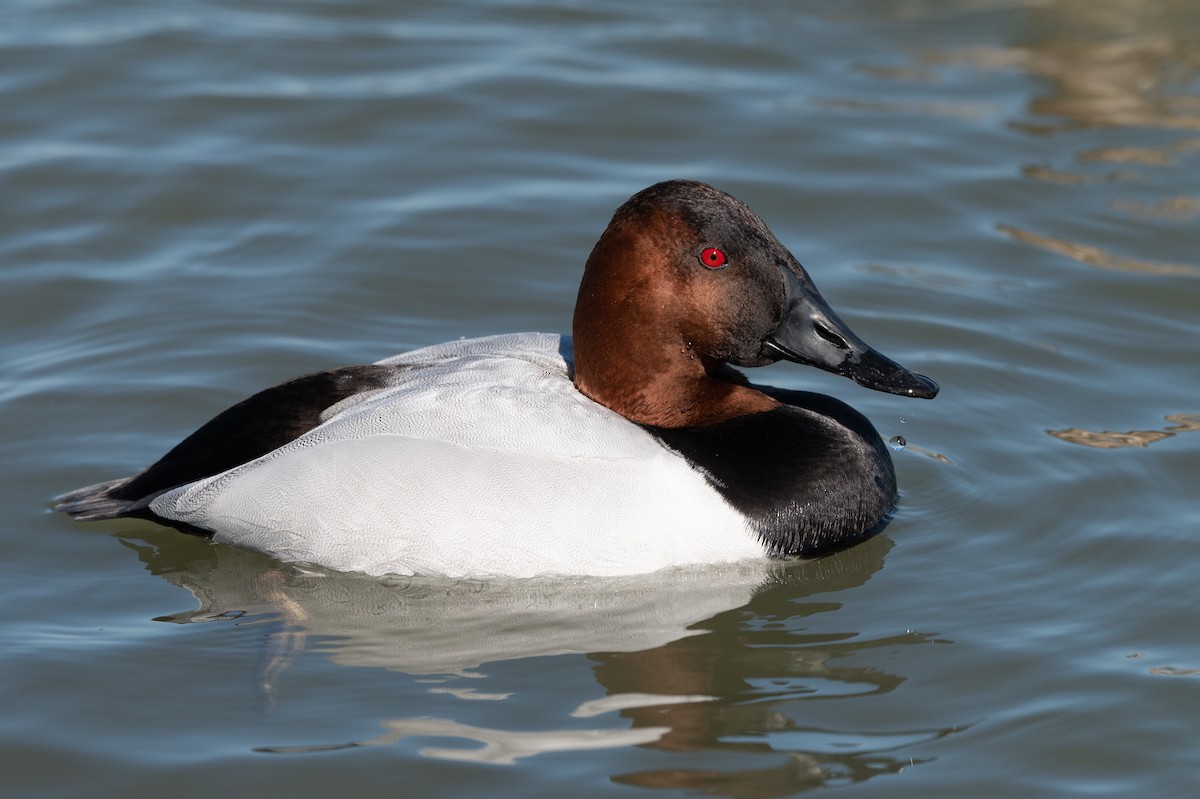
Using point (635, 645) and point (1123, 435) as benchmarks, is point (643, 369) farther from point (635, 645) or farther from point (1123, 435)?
point (1123, 435)

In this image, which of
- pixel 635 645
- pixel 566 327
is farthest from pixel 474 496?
pixel 566 327

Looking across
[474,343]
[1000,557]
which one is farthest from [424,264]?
[1000,557]

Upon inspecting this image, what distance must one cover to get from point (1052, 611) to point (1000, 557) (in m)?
0.39

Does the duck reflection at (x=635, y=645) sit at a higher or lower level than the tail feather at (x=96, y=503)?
lower

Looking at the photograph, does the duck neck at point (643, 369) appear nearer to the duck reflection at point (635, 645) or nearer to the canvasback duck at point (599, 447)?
the canvasback duck at point (599, 447)

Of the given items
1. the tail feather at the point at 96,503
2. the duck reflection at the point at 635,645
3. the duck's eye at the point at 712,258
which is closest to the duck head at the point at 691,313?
the duck's eye at the point at 712,258

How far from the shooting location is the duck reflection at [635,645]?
4215 mm

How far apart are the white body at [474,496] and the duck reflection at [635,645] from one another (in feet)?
0.31

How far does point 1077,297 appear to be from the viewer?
23.6 feet

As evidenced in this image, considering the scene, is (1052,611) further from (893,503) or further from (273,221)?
(273,221)

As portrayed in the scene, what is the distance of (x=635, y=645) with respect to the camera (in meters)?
4.77

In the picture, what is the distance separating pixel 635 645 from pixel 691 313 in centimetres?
107

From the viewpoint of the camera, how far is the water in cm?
432

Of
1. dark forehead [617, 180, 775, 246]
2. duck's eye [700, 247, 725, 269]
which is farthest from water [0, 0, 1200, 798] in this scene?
dark forehead [617, 180, 775, 246]
